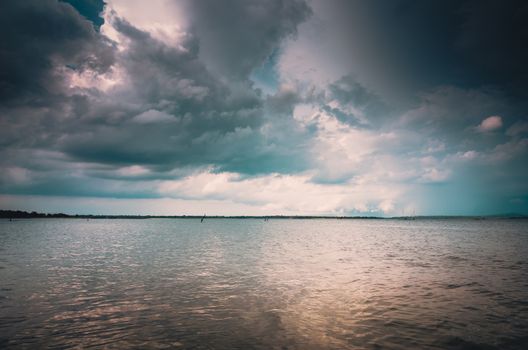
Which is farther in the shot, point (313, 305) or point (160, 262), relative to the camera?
point (160, 262)

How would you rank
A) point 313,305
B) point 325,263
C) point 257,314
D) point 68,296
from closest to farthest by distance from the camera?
point 257,314 → point 313,305 → point 68,296 → point 325,263

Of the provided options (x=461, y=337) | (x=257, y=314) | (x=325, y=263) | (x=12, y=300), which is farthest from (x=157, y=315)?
(x=325, y=263)

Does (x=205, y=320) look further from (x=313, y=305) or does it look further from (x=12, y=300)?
(x=12, y=300)

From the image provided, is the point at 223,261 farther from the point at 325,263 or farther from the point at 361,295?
the point at 361,295

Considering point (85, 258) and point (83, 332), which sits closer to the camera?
point (83, 332)

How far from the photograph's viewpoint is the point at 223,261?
39.3 m

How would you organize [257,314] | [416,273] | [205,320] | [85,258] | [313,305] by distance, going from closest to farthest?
[205,320] → [257,314] → [313,305] → [416,273] → [85,258]

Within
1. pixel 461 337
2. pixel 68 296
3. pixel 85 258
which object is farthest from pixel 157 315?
pixel 85 258

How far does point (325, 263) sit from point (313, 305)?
754 inches

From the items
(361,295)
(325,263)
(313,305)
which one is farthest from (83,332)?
(325,263)

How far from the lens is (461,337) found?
13.9m

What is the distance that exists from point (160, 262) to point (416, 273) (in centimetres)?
2995

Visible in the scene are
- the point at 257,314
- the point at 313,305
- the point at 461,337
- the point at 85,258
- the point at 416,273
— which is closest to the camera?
the point at 461,337

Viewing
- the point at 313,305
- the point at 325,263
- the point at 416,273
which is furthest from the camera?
the point at 325,263
